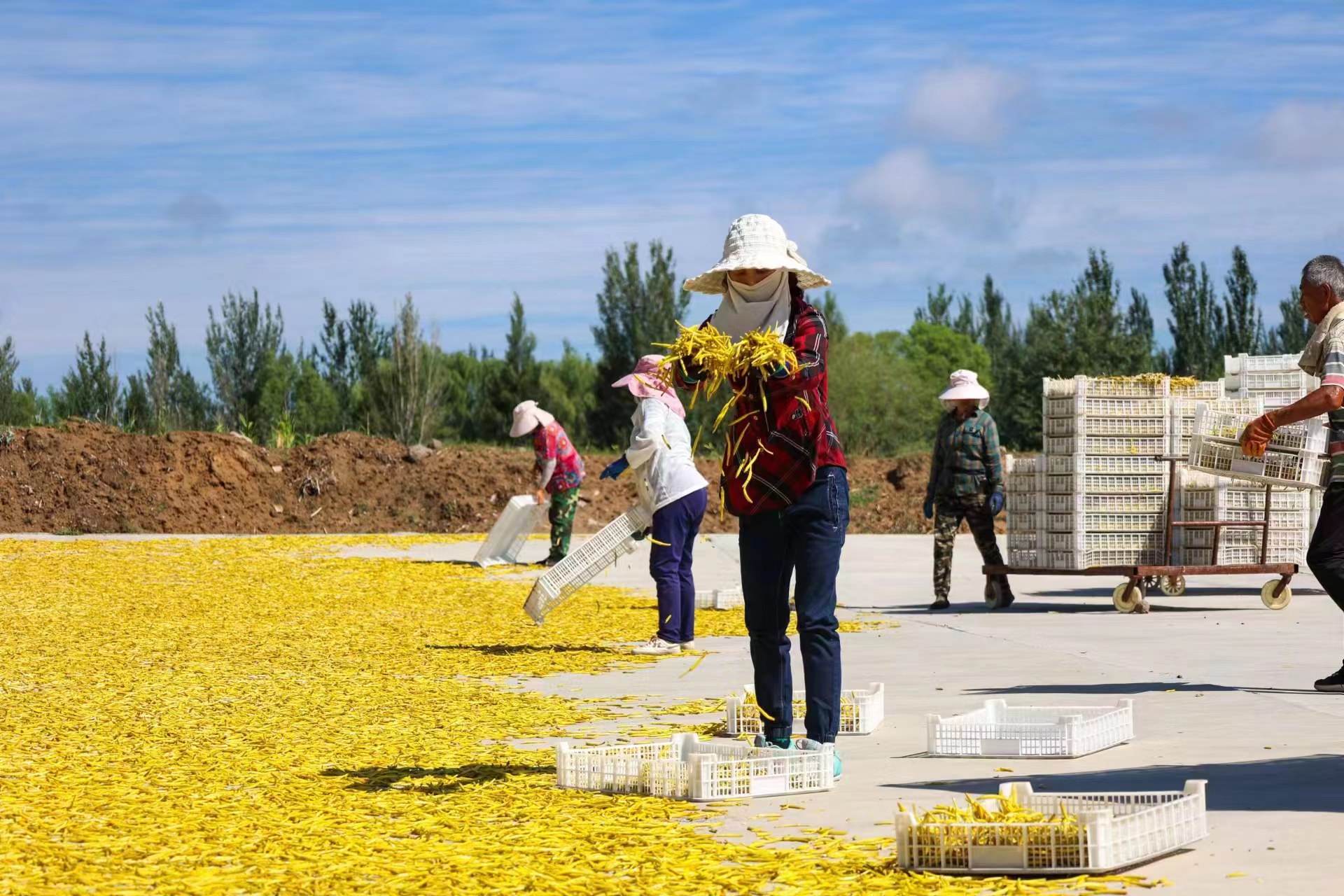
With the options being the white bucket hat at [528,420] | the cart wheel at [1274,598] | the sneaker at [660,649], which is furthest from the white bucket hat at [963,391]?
the white bucket hat at [528,420]

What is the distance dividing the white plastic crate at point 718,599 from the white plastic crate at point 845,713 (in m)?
7.64

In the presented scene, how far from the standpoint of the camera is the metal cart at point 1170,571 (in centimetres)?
1581

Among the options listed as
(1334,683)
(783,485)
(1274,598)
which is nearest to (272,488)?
(1274,598)

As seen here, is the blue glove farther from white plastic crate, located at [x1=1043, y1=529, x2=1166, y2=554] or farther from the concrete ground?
white plastic crate, located at [x1=1043, y1=529, x2=1166, y2=554]

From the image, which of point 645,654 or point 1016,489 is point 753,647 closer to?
point 645,654

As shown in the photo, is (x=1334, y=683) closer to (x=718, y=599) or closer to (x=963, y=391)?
(x=963, y=391)

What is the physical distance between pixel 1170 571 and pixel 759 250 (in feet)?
32.2

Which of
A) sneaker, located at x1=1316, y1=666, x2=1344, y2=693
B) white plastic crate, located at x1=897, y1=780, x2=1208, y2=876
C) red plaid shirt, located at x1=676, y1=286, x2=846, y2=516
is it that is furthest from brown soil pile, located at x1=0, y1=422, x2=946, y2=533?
white plastic crate, located at x1=897, y1=780, x2=1208, y2=876

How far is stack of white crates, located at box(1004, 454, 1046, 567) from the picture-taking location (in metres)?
17.2

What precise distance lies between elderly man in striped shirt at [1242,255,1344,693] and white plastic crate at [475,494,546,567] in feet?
47.3

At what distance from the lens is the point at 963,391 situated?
16438mm

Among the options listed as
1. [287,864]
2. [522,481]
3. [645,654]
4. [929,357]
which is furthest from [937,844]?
[929,357]

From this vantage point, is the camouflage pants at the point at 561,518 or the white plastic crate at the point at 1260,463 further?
the camouflage pants at the point at 561,518

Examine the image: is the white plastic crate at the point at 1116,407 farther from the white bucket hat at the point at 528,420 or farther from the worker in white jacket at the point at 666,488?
the white bucket hat at the point at 528,420
